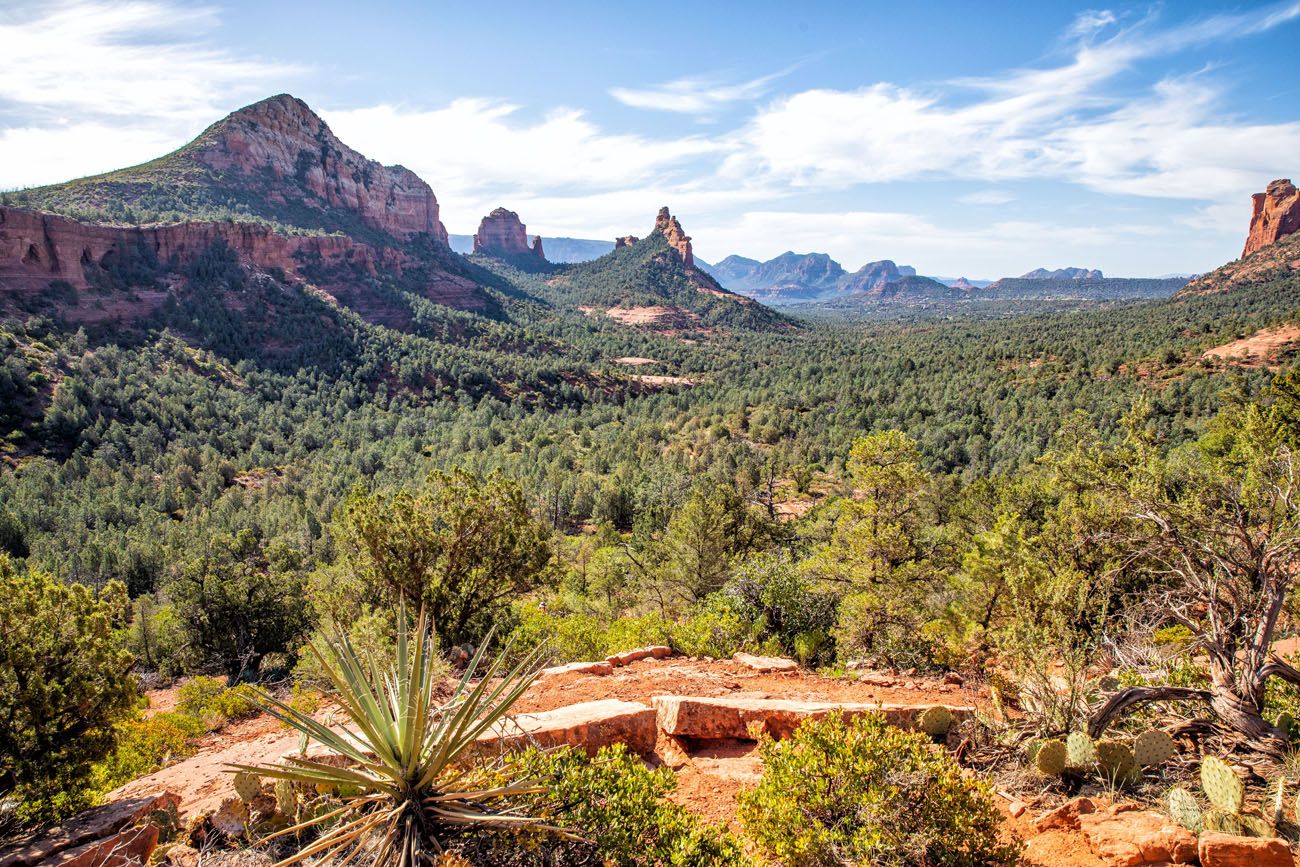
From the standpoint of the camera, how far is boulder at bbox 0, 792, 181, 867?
510 cm

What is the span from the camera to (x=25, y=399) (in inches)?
1916

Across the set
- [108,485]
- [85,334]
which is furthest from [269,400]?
[108,485]

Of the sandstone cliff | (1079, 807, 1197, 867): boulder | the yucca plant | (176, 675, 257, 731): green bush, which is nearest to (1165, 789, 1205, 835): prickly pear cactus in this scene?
(1079, 807, 1197, 867): boulder

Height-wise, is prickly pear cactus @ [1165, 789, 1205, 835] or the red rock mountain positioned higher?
the red rock mountain

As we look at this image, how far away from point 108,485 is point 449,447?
84.2 feet

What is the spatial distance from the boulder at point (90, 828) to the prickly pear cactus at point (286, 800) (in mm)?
990

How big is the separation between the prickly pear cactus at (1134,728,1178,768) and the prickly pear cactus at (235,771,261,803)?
772 centimetres

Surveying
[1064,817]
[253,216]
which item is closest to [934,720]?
[1064,817]

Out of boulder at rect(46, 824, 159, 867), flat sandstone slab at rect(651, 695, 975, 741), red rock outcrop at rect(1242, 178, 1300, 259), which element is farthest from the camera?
red rock outcrop at rect(1242, 178, 1300, 259)

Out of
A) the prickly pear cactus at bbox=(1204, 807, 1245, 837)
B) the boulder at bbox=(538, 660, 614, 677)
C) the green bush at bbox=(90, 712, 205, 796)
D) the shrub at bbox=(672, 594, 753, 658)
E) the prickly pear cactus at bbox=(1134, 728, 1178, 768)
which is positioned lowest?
the green bush at bbox=(90, 712, 205, 796)

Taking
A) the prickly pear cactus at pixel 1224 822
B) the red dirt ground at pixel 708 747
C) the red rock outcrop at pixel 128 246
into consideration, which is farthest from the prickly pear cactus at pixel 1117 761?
the red rock outcrop at pixel 128 246

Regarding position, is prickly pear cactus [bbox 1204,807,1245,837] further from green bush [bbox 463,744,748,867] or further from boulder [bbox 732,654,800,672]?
boulder [bbox 732,654,800,672]

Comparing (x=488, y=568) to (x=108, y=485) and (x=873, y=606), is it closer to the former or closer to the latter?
(x=873, y=606)

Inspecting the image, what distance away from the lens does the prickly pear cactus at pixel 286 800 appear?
514cm
